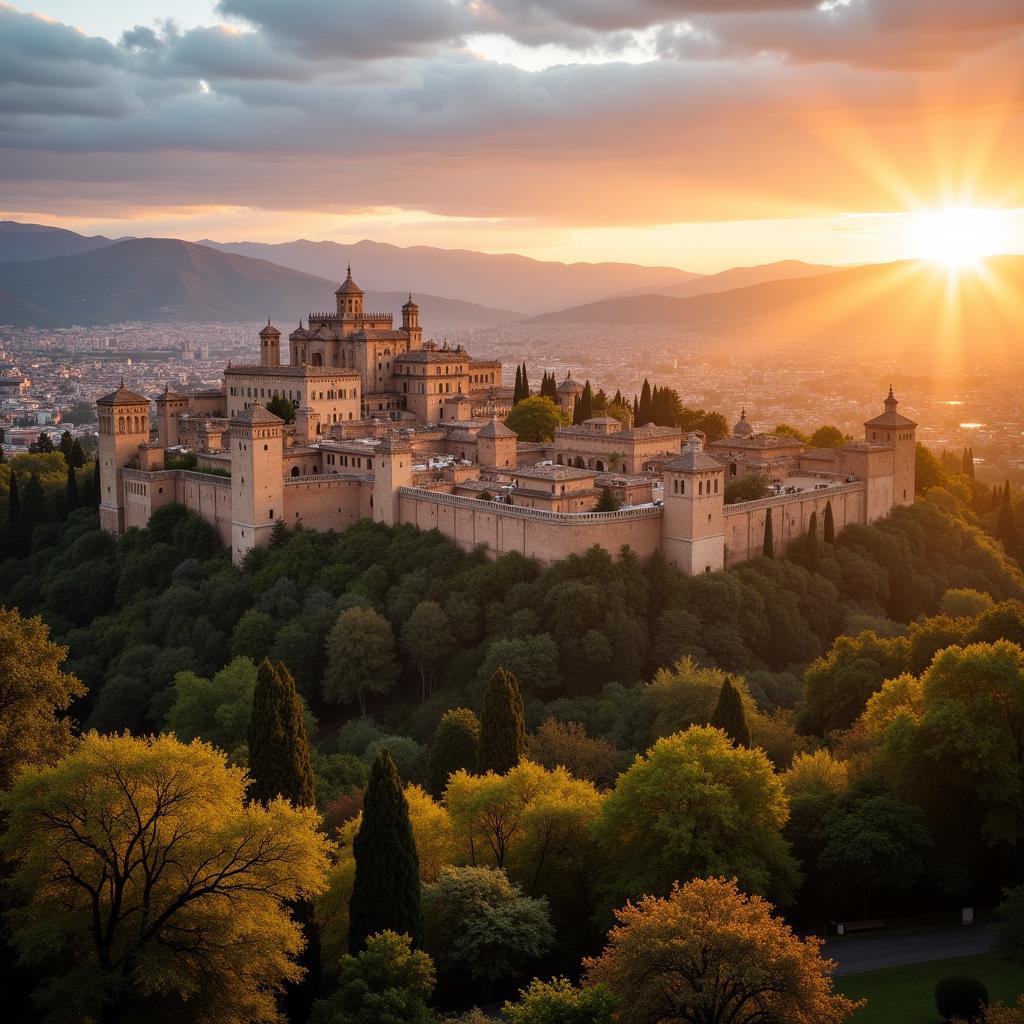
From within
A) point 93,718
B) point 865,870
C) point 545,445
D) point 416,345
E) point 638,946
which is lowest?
point 93,718

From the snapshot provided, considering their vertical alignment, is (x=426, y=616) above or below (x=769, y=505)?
below

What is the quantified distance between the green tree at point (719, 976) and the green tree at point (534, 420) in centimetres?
5102

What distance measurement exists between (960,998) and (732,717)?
12.0m

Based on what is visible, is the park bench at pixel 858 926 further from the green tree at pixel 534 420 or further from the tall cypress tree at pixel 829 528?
the green tree at pixel 534 420

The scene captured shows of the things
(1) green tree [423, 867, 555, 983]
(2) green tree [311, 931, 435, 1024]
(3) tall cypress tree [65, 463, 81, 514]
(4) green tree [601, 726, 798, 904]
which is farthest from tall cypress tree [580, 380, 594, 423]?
(2) green tree [311, 931, 435, 1024]

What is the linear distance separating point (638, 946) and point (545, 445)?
1842 inches

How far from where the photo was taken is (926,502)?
61.6 m

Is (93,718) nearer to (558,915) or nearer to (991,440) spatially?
(558,915)

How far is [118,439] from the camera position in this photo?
2581 inches

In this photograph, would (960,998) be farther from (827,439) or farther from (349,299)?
(349,299)

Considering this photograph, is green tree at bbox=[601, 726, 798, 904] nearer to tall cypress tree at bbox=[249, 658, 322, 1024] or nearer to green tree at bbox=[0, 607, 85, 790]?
tall cypress tree at bbox=[249, 658, 322, 1024]

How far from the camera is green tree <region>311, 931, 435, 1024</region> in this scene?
22.1m

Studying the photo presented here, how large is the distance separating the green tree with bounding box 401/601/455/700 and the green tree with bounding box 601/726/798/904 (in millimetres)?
21959

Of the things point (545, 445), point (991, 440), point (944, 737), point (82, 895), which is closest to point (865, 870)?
point (944, 737)
